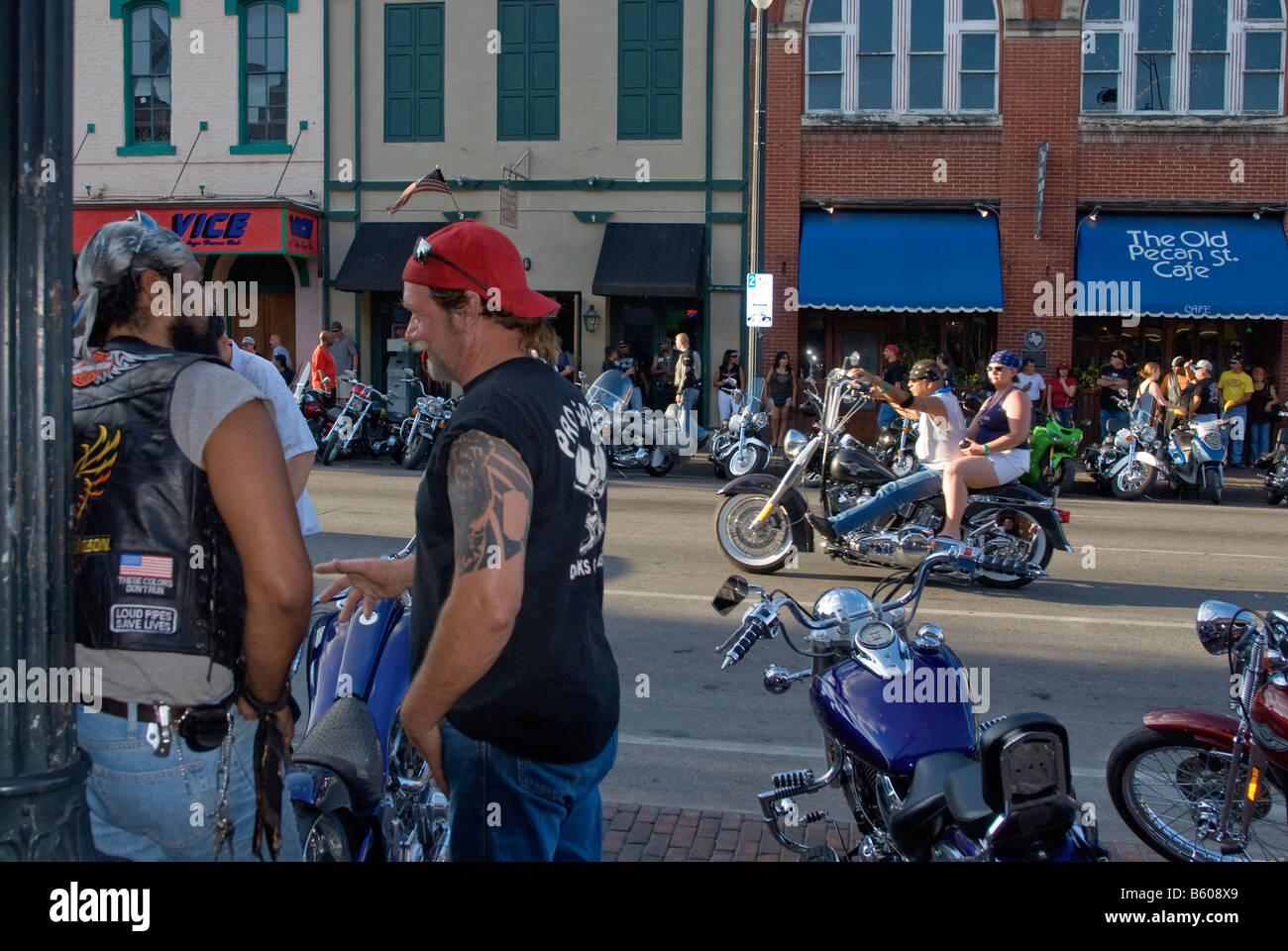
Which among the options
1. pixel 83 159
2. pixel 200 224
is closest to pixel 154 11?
pixel 83 159

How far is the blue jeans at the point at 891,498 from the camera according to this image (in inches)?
329

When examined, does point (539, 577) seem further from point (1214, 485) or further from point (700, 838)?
point (1214, 485)

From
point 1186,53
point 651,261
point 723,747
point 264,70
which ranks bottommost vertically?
point 723,747

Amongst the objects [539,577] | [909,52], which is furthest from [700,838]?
[909,52]

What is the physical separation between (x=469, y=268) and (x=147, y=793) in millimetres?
1194

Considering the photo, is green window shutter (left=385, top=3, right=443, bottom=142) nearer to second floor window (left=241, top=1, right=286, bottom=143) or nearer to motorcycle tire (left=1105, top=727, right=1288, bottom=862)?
second floor window (left=241, top=1, right=286, bottom=143)

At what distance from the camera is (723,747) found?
514cm

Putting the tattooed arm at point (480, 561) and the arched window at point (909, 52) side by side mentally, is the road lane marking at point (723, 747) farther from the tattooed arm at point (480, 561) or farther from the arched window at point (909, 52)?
the arched window at point (909, 52)

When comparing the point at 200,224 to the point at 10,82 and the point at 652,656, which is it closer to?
the point at 652,656

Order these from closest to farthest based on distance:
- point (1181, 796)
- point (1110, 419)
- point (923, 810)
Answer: point (923, 810)
point (1181, 796)
point (1110, 419)

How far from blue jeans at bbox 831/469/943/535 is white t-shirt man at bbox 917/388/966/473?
0.15m

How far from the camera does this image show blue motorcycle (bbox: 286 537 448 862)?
291cm

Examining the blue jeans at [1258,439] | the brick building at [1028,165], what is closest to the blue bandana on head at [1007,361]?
the brick building at [1028,165]

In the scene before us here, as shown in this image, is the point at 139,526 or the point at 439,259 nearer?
the point at 139,526
